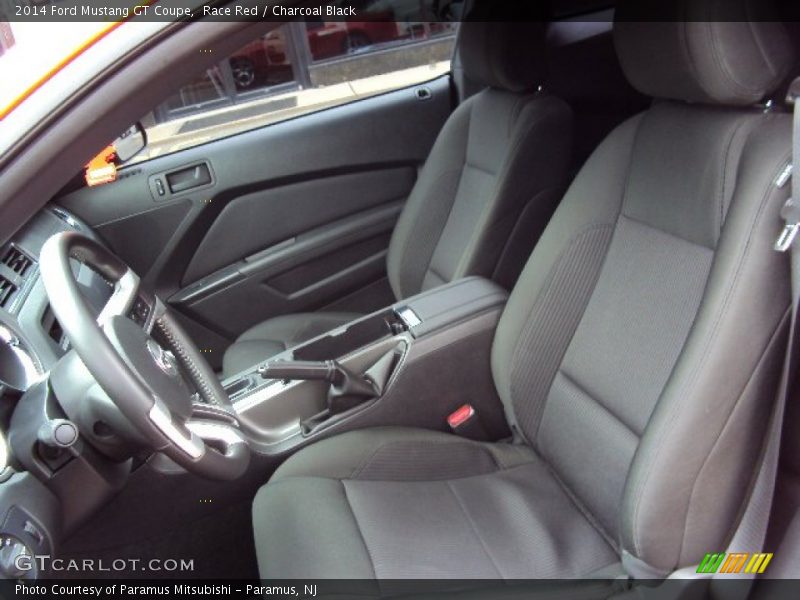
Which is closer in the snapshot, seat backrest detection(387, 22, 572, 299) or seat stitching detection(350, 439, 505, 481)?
seat stitching detection(350, 439, 505, 481)

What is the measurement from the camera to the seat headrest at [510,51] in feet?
6.35

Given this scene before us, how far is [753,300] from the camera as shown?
1096 mm

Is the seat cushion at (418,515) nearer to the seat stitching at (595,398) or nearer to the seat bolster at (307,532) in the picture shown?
the seat bolster at (307,532)

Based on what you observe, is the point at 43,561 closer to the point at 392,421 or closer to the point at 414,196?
the point at 392,421

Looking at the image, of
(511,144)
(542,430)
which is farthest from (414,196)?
(542,430)

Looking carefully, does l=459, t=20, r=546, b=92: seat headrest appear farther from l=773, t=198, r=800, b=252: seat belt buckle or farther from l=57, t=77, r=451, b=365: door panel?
l=773, t=198, r=800, b=252: seat belt buckle

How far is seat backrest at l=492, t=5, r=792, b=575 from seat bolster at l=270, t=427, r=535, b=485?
120 millimetres

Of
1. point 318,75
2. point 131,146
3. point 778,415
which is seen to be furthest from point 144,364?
point 318,75

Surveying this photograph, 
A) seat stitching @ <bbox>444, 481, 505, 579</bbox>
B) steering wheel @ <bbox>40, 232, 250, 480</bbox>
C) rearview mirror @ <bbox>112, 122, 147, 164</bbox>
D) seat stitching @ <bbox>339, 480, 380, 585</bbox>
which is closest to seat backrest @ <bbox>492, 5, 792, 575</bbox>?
seat stitching @ <bbox>444, 481, 505, 579</bbox>

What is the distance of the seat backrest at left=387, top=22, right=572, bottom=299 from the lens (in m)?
1.99

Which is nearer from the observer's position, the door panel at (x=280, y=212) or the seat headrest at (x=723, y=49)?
the seat headrest at (x=723, y=49)

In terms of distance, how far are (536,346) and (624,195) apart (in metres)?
0.35

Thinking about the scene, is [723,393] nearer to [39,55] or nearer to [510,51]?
[39,55]

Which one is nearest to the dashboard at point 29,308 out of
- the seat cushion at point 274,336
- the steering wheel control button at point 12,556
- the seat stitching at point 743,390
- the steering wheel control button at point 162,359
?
the steering wheel control button at point 162,359
